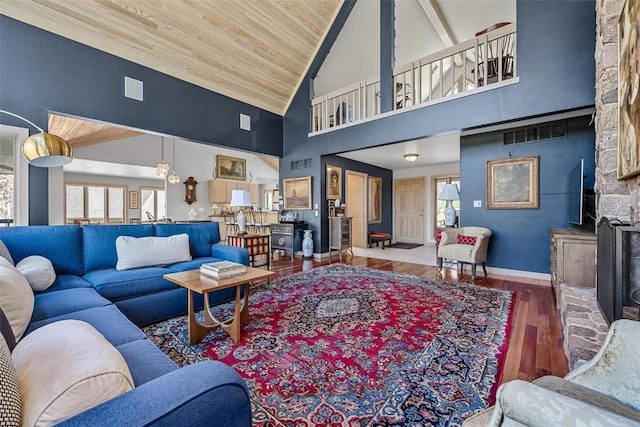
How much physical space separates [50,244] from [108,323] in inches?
63.1

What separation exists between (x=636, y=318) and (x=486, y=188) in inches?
124

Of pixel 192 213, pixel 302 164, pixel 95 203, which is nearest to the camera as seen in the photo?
pixel 302 164

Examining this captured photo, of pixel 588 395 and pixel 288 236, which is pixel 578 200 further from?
pixel 288 236

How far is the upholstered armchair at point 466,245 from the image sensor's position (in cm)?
A: 404

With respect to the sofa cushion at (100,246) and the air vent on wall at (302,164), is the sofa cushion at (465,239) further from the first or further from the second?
the sofa cushion at (100,246)

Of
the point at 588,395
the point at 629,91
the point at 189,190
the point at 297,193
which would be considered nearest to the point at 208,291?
the point at 588,395

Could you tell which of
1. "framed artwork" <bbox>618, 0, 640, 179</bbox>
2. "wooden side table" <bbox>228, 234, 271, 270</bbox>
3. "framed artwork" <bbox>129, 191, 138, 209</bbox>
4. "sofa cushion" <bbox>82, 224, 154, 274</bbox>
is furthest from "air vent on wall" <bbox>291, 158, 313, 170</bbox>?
"framed artwork" <bbox>129, 191, 138, 209</bbox>

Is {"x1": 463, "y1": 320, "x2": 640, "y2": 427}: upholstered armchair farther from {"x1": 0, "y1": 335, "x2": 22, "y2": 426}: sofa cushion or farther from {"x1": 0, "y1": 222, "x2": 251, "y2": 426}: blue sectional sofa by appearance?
{"x1": 0, "y1": 335, "x2": 22, "y2": 426}: sofa cushion

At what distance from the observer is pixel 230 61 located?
15.6 feet

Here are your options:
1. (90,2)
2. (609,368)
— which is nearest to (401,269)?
(609,368)

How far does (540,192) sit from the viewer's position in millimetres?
4008

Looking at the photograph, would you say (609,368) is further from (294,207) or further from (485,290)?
(294,207)

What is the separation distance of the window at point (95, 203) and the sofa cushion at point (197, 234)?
736 cm

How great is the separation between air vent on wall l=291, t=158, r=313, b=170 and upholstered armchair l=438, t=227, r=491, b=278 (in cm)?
300
